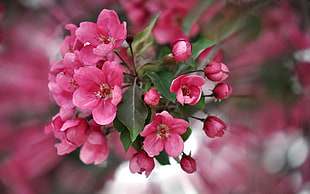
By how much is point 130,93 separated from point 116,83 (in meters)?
0.03

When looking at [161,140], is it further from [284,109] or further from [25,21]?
[25,21]

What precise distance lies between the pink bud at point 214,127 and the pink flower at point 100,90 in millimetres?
153

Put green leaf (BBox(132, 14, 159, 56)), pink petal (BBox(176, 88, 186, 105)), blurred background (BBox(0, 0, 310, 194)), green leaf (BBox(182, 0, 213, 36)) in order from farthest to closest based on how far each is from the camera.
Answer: blurred background (BBox(0, 0, 310, 194)) → green leaf (BBox(182, 0, 213, 36)) → green leaf (BBox(132, 14, 159, 56)) → pink petal (BBox(176, 88, 186, 105))

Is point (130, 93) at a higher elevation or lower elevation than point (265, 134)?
higher

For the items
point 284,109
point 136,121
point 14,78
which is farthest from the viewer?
point 14,78

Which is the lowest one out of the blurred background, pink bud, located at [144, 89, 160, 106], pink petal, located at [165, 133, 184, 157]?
the blurred background

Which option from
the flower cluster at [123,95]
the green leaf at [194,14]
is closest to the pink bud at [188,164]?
the flower cluster at [123,95]

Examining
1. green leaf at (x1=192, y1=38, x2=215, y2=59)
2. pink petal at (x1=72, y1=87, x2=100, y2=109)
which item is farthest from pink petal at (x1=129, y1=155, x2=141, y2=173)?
green leaf at (x1=192, y1=38, x2=215, y2=59)

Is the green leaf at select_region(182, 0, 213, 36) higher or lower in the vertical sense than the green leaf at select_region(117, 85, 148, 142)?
lower

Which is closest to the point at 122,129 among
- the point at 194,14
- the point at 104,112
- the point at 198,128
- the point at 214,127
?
the point at 104,112

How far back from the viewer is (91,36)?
1.70 ft

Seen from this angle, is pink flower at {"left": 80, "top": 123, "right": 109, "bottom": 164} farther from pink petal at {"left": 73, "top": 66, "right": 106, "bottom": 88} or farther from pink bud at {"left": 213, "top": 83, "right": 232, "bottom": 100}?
pink bud at {"left": 213, "top": 83, "right": 232, "bottom": 100}

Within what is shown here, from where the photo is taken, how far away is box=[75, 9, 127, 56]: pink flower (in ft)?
1.67

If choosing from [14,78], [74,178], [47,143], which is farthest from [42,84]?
[74,178]
